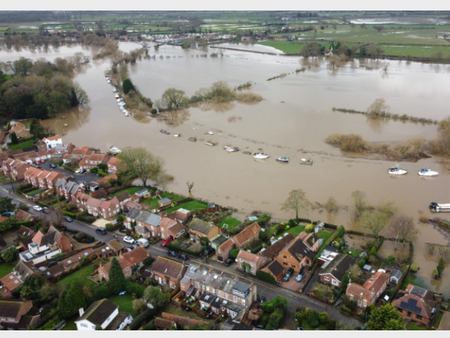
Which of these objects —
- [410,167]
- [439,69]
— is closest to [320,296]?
[410,167]

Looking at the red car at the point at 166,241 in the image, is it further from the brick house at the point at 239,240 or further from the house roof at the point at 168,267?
the brick house at the point at 239,240

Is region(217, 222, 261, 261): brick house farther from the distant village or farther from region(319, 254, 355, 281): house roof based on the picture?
region(319, 254, 355, 281): house roof

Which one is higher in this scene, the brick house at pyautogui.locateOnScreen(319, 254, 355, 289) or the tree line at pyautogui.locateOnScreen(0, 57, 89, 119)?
the tree line at pyautogui.locateOnScreen(0, 57, 89, 119)

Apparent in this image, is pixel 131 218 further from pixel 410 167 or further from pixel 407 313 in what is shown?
pixel 410 167

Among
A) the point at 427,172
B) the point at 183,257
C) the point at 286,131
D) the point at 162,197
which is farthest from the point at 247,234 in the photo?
the point at 286,131

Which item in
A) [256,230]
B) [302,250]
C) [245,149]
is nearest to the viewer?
[302,250]

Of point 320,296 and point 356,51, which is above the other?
point 356,51

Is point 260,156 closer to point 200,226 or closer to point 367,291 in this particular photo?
point 200,226

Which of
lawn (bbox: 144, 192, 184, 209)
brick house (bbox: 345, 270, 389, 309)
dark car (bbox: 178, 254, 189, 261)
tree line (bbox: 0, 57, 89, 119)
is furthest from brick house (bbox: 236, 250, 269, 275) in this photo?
tree line (bbox: 0, 57, 89, 119)
